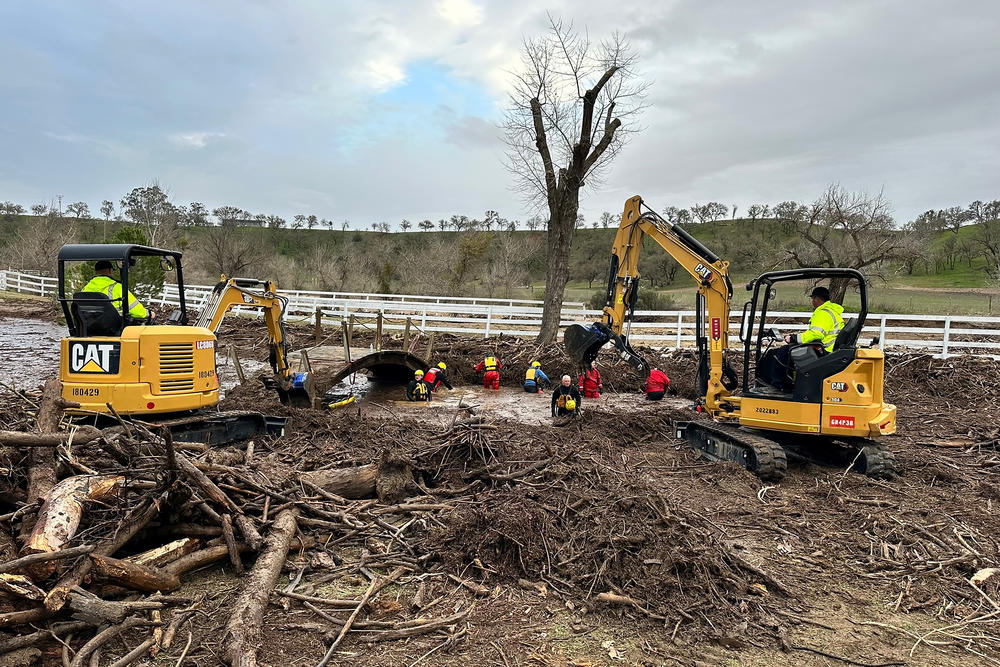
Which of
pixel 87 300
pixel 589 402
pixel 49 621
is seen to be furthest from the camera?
pixel 589 402

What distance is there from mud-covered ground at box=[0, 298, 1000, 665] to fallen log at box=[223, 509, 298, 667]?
12 cm

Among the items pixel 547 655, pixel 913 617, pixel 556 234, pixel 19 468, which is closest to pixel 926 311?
pixel 556 234

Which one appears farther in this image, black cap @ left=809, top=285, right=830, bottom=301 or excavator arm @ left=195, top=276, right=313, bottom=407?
excavator arm @ left=195, top=276, right=313, bottom=407

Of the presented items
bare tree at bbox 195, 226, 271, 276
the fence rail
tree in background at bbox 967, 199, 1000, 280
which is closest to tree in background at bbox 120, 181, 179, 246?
bare tree at bbox 195, 226, 271, 276

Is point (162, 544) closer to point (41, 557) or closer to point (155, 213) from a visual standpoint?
point (41, 557)

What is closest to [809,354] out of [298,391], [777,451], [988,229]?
[777,451]

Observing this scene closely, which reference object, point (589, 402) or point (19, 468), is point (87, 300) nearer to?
point (19, 468)

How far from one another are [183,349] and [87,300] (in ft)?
3.57

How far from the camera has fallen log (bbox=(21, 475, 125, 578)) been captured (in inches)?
146

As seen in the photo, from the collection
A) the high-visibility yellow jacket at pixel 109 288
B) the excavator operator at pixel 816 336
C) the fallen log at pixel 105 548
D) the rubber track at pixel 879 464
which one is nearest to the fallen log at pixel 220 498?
the fallen log at pixel 105 548

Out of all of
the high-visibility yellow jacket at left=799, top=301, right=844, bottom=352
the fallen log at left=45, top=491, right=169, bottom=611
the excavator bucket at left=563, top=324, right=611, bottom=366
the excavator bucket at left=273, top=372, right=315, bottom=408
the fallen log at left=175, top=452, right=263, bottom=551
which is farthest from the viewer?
the excavator bucket at left=563, top=324, right=611, bottom=366

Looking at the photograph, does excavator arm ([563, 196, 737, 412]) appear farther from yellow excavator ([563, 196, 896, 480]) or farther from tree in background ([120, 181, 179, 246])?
tree in background ([120, 181, 179, 246])

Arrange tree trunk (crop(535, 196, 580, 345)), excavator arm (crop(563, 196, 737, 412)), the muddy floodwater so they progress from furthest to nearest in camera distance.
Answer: tree trunk (crop(535, 196, 580, 345))
the muddy floodwater
excavator arm (crop(563, 196, 737, 412))

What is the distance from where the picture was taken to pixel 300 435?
8.51 metres
